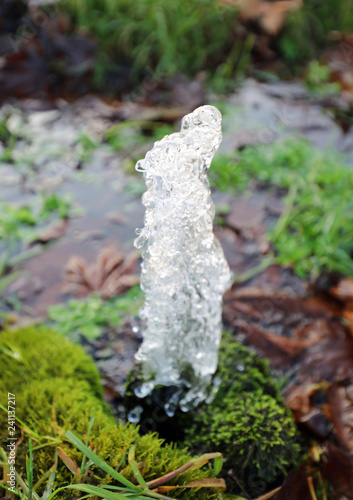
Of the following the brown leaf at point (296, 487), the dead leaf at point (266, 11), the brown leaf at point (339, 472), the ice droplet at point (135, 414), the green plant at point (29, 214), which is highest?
the dead leaf at point (266, 11)

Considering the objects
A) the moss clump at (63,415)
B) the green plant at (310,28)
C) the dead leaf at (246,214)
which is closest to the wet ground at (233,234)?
the dead leaf at (246,214)

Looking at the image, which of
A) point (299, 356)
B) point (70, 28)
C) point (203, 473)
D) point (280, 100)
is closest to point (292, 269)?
point (299, 356)

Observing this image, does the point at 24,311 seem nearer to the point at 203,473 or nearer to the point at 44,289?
the point at 44,289

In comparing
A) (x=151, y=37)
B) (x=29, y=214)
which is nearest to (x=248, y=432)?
(x=29, y=214)

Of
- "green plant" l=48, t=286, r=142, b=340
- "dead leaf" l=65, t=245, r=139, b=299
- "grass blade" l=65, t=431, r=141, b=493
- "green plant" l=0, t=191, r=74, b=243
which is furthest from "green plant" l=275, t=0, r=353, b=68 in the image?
"grass blade" l=65, t=431, r=141, b=493

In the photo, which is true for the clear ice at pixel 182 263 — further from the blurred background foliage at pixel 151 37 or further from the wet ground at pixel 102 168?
the blurred background foliage at pixel 151 37

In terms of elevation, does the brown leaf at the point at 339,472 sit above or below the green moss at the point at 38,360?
below
